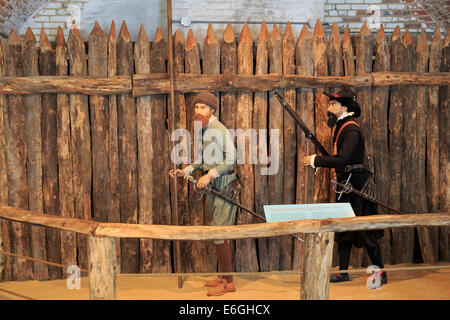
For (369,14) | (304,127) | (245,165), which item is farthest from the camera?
(369,14)

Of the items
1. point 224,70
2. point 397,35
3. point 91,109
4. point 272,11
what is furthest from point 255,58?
point 91,109

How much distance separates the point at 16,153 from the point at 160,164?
4.86ft

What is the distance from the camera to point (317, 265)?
2848mm

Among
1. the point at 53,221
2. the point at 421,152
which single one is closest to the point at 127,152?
the point at 53,221

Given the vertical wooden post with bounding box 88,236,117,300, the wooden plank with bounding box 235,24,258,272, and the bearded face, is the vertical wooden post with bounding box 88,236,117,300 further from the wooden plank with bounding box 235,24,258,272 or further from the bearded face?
the wooden plank with bounding box 235,24,258,272

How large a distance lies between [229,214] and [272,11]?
2.89m

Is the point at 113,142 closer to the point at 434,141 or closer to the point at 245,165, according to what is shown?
A: the point at 245,165

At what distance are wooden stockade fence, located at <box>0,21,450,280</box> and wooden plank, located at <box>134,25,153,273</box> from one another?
10mm

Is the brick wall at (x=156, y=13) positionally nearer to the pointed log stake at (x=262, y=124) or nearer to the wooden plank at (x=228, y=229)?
the pointed log stake at (x=262, y=124)

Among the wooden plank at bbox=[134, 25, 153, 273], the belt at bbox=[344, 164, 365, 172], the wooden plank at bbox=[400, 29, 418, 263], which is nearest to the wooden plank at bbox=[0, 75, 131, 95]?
the wooden plank at bbox=[134, 25, 153, 273]

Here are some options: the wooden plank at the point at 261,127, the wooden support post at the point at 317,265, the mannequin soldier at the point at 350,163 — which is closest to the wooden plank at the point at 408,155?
the mannequin soldier at the point at 350,163

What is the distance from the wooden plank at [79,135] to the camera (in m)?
4.25

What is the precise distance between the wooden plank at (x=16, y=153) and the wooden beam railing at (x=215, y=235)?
168 centimetres

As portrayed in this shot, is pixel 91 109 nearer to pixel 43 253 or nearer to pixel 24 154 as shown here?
pixel 24 154
